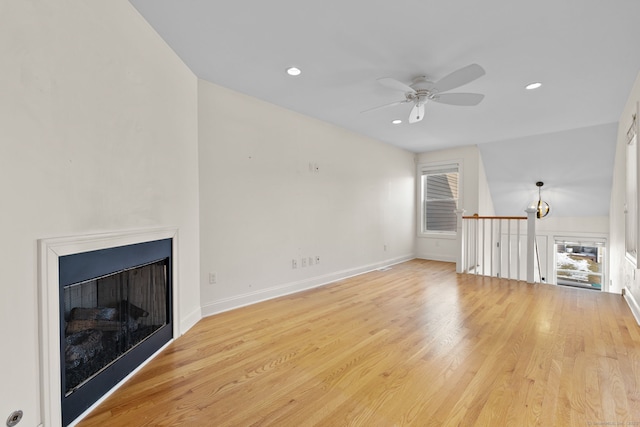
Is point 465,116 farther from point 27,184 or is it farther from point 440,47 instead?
point 27,184

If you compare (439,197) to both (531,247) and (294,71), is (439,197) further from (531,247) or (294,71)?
(294,71)

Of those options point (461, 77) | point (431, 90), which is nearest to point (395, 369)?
point (461, 77)

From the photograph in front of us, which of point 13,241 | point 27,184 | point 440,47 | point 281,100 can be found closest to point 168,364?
point 13,241

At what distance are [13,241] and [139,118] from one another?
1176 millimetres

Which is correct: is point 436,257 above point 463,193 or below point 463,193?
below

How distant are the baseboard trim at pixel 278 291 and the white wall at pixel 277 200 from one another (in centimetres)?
1

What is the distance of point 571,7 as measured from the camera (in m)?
1.96

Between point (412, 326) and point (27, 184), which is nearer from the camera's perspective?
point (27, 184)

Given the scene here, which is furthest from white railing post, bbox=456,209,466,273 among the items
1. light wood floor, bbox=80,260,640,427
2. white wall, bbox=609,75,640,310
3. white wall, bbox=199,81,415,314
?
white wall, bbox=609,75,640,310

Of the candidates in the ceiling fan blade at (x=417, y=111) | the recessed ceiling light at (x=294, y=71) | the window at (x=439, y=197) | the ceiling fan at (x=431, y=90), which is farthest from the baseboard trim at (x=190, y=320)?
the window at (x=439, y=197)

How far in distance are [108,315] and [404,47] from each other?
9.89 feet

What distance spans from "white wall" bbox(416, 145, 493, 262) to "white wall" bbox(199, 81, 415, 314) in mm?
1580

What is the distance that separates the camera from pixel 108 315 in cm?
193

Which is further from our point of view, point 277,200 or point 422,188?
point 422,188
